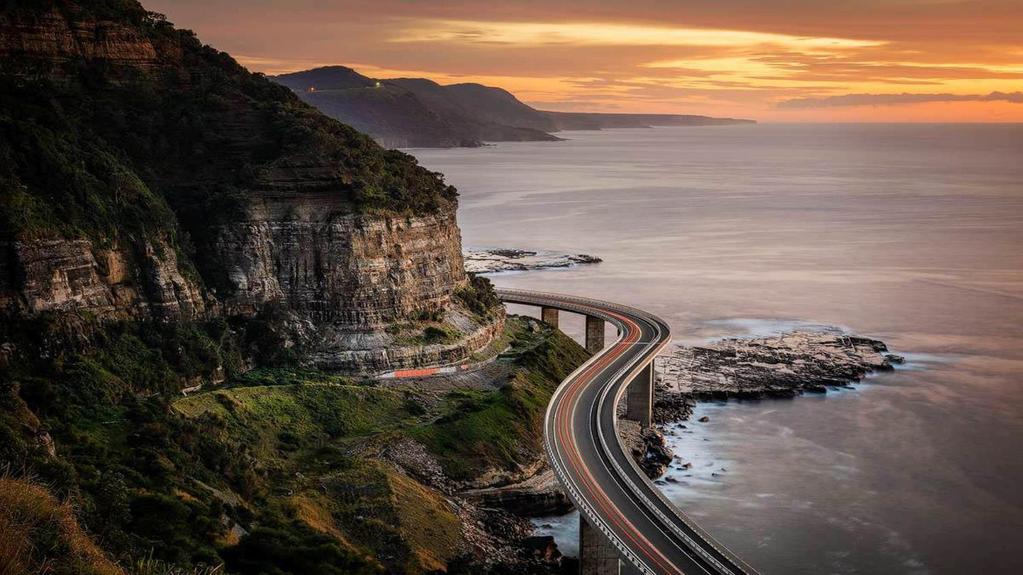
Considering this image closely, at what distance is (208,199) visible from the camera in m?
74.8

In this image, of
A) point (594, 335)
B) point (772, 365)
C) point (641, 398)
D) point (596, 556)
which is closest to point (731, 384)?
point (772, 365)

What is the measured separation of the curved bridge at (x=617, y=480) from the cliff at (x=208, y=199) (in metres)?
12.0

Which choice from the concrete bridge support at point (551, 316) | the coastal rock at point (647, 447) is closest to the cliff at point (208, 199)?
the coastal rock at point (647, 447)

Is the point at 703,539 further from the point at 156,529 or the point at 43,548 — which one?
the point at 43,548

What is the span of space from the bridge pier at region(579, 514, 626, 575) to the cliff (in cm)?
2587

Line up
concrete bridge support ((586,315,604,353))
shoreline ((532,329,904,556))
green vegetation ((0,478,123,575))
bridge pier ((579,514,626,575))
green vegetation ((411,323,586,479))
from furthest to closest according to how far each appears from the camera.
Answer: concrete bridge support ((586,315,604,353)) → shoreline ((532,329,904,556)) → green vegetation ((411,323,586,479)) → bridge pier ((579,514,626,575)) → green vegetation ((0,478,123,575))

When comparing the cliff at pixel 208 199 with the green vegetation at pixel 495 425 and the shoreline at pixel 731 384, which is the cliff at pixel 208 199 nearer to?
the green vegetation at pixel 495 425

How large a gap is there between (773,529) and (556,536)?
12204mm

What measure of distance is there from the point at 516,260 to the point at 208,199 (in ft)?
248

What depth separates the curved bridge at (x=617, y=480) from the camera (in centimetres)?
4503

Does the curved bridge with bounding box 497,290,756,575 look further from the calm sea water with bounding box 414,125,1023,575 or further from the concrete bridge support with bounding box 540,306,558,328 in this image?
the concrete bridge support with bounding box 540,306,558,328

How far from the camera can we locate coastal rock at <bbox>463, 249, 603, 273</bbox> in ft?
464

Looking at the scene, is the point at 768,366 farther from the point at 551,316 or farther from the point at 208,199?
the point at 208,199

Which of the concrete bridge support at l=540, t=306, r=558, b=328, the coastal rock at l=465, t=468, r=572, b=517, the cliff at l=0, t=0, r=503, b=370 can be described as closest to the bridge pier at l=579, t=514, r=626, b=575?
the coastal rock at l=465, t=468, r=572, b=517
